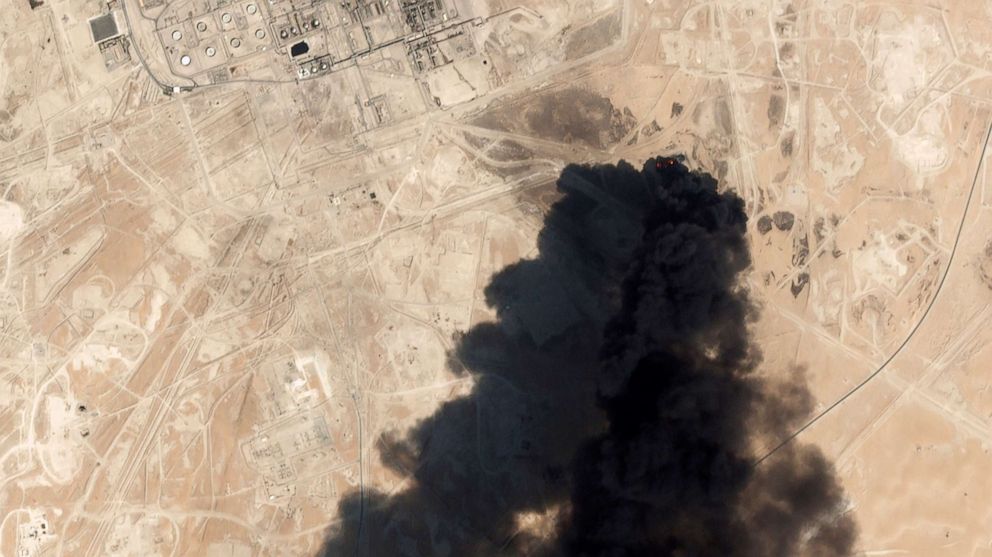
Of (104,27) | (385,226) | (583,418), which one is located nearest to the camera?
(583,418)

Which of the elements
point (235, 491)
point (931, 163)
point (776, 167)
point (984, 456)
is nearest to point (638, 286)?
point (776, 167)

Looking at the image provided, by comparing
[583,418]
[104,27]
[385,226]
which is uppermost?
[104,27]

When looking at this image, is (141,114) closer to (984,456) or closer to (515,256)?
(515,256)

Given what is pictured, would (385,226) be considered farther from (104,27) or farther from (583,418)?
(104,27)

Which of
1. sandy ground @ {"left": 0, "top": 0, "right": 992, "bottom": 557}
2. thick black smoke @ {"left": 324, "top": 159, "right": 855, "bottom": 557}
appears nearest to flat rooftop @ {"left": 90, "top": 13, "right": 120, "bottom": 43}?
sandy ground @ {"left": 0, "top": 0, "right": 992, "bottom": 557}

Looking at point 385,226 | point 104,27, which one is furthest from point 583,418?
point 104,27

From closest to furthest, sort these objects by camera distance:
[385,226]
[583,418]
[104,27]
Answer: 1. [583,418]
2. [385,226]
3. [104,27]

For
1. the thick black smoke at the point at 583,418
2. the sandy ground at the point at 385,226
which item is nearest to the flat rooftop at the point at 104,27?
the sandy ground at the point at 385,226

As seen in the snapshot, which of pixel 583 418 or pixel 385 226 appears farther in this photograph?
pixel 385 226

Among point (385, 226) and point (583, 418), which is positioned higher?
point (385, 226)
